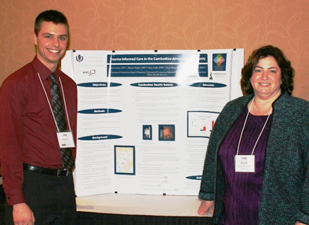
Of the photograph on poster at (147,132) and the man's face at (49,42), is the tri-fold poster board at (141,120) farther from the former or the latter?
the man's face at (49,42)

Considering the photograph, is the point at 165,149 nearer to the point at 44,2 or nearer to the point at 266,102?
the point at 266,102

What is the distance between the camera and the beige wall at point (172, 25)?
2.57m

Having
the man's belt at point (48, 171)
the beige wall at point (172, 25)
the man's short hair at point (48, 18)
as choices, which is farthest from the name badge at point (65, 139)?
the beige wall at point (172, 25)

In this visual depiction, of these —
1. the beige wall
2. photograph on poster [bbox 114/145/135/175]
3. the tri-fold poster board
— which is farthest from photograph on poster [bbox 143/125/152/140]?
the beige wall

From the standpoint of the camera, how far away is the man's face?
1910 millimetres

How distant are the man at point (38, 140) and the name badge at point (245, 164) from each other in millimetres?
916

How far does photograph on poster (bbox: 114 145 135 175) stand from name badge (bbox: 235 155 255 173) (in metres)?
1.00

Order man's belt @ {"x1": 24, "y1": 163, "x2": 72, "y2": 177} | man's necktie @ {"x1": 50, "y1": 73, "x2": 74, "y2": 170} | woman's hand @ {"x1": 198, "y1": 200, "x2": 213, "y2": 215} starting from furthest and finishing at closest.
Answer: woman's hand @ {"x1": 198, "y1": 200, "x2": 213, "y2": 215}
man's necktie @ {"x1": 50, "y1": 73, "x2": 74, "y2": 170}
man's belt @ {"x1": 24, "y1": 163, "x2": 72, "y2": 177}

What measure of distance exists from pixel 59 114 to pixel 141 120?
2.56ft

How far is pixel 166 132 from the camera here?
8.51ft

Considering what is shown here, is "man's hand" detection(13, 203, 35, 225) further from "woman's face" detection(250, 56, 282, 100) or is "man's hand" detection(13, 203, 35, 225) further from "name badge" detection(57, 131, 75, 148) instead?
"woman's face" detection(250, 56, 282, 100)

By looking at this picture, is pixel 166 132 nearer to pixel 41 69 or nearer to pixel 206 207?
pixel 206 207

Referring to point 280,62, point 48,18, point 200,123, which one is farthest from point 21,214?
point 280,62

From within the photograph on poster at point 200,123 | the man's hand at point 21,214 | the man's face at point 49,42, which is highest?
the man's face at point 49,42
